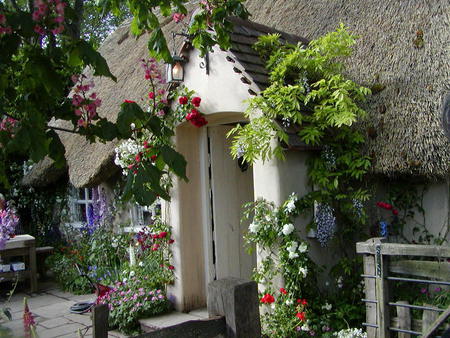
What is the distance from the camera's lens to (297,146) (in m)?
4.52

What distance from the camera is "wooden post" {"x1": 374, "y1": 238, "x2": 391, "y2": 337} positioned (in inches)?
128

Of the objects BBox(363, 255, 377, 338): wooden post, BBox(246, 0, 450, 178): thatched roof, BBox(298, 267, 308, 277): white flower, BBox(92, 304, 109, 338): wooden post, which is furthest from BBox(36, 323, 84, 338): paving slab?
BBox(246, 0, 450, 178): thatched roof

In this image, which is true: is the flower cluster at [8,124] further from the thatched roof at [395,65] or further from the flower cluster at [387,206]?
the flower cluster at [387,206]

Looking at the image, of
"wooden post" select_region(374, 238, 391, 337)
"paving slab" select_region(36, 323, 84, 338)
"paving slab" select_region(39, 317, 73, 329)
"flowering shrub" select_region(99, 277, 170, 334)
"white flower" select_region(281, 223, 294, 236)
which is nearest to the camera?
"wooden post" select_region(374, 238, 391, 337)

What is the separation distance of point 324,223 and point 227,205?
1.61 m

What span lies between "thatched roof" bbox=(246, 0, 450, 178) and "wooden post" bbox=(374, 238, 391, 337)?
4.77 feet

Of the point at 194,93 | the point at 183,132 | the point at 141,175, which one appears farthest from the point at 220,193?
the point at 141,175

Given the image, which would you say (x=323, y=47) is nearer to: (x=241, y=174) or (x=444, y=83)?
(x=444, y=83)

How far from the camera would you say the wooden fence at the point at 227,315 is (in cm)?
206

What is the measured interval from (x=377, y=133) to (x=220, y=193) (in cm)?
199

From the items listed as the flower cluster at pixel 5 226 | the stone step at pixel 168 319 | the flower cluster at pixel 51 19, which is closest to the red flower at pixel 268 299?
the stone step at pixel 168 319

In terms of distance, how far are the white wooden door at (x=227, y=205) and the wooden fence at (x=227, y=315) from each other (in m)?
3.54

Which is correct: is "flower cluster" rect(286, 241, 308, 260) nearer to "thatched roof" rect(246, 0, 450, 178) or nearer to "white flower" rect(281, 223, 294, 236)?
"white flower" rect(281, 223, 294, 236)

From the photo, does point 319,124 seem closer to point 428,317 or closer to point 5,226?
point 428,317
